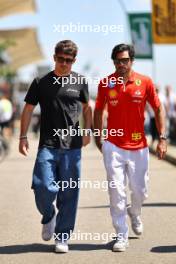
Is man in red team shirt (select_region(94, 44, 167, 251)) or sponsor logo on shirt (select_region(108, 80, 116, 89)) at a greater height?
sponsor logo on shirt (select_region(108, 80, 116, 89))

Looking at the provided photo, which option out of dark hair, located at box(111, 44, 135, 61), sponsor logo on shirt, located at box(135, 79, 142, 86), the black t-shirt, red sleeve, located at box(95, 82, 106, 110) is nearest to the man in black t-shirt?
the black t-shirt

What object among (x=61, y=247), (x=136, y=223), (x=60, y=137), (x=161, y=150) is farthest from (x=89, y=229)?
(x=60, y=137)

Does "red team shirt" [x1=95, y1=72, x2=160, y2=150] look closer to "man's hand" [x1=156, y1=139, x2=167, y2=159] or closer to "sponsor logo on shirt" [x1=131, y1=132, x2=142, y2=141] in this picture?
"sponsor logo on shirt" [x1=131, y1=132, x2=142, y2=141]

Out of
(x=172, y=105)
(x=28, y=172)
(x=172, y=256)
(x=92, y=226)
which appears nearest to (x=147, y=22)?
(x=172, y=105)

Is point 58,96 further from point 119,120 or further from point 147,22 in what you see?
point 147,22

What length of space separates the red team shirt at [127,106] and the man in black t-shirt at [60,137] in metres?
0.24

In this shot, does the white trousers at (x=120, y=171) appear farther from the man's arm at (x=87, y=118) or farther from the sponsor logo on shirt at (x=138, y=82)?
the sponsor logo on shirt at (x=138, y=82)

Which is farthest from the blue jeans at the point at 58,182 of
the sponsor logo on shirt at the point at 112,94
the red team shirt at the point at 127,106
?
the sponsor logo on shirt at the point at 112,94

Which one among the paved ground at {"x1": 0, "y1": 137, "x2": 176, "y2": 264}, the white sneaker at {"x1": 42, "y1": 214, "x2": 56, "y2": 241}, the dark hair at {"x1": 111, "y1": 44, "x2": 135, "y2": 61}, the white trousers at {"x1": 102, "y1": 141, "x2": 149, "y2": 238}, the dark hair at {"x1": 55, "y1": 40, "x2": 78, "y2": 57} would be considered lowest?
the paved ground at {"x1": 0, "y1": 137, "x2": 176, "y2": 264}

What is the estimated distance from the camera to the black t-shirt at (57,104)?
7859 mm

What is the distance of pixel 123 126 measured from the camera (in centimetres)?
800

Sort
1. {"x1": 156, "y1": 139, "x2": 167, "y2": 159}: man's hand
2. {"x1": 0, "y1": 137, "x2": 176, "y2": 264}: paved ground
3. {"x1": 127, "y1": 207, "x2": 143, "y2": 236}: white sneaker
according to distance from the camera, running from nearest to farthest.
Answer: {"x1": 0, "y1": 137, "x2": 176, "y2": 264}: paved ground < {"x1": 156, "y1": 139, "x2": 167, "y2": 159}: man's hand < {"x1": 127, "y1": 207, "x2": 143, "y2": 236}: white sneaker

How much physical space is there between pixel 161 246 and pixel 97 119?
134cm

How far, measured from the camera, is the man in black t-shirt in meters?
7.85
